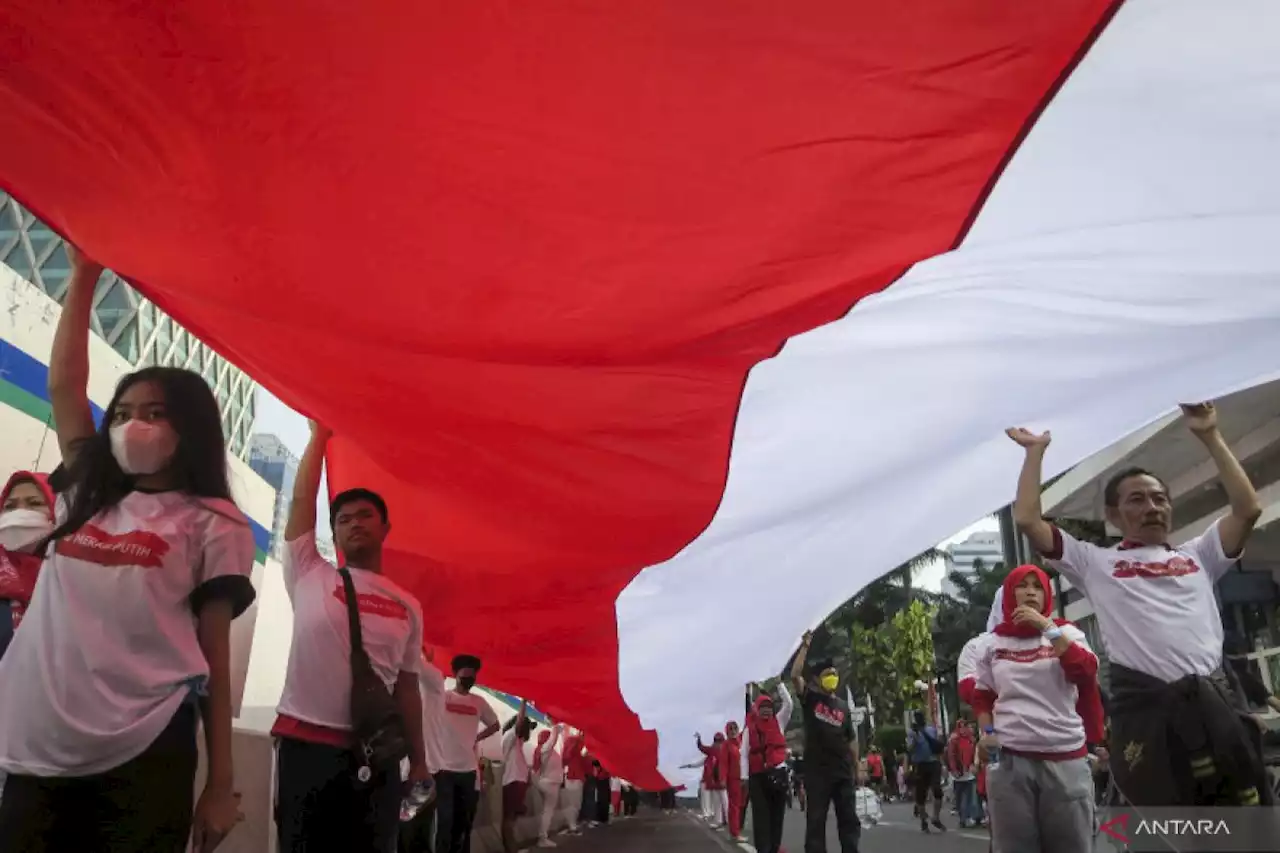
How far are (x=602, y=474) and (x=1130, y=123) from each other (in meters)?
2.31

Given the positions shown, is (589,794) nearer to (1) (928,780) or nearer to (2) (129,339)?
(1) (928,780)

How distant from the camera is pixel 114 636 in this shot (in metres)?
2.25

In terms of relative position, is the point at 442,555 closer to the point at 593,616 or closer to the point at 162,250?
Answer: the point at 593,616

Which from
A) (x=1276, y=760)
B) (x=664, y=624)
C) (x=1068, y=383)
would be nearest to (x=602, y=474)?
(x=1068, y=383)

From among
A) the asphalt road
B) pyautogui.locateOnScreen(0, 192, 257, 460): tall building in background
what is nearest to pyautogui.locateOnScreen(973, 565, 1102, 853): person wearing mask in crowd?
pyautogui.locateOnScreen(0, 192, 257, 460): tall building in background

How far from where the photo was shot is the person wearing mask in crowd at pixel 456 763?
6.88 metres

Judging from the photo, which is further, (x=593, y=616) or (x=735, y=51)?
(x=593, y=616)

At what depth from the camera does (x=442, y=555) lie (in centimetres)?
575

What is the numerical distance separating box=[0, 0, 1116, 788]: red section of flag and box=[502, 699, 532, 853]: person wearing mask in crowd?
9141 mm

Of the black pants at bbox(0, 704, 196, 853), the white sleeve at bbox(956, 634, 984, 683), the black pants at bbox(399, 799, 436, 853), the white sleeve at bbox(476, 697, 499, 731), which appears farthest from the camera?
the white sleeve at bbox(476, 697, 499, 731)

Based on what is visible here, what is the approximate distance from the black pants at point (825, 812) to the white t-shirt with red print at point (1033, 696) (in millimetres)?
3486

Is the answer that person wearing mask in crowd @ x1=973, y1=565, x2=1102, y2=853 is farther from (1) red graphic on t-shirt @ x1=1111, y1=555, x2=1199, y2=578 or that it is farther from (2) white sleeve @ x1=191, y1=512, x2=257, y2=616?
(2) white sleeve @ x1=191, y1=512, x2=257, y2=616

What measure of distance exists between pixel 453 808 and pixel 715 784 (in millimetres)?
15440

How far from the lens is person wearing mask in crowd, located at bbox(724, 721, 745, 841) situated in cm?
1565
